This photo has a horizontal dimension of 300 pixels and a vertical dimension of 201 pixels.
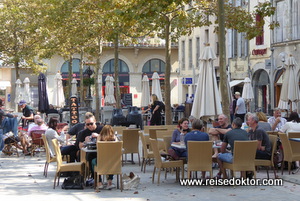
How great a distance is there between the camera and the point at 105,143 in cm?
1275

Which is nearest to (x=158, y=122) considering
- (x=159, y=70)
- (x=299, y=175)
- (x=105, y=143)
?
(x=299, y=175)

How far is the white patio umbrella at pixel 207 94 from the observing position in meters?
19.1

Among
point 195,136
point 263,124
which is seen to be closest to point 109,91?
point 263,124

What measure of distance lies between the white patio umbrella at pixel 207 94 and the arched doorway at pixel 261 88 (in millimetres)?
20907

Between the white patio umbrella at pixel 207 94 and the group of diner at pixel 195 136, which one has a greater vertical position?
the white patio umbrella at pixel 207 94

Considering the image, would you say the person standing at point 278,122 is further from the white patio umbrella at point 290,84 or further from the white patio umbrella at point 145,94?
the white patio umbrella at point 145,94

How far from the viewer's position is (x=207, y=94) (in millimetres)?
19297

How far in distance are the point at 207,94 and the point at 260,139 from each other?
525 centimetres

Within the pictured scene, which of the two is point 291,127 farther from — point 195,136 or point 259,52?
point 259,52

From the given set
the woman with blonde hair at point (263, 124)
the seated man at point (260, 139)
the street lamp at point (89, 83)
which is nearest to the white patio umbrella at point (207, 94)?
Result: the woman with blonde hair at point (263, 124)

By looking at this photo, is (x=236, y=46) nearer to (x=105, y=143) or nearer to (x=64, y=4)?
(x=64, y=4)

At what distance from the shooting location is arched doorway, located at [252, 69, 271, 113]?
40.5m

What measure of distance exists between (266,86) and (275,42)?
12.0 ft

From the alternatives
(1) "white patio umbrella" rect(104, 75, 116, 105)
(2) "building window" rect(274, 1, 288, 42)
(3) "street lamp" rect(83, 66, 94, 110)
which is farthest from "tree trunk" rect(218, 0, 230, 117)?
(3) "street lamp" rect(83, 66, 94, 110)
